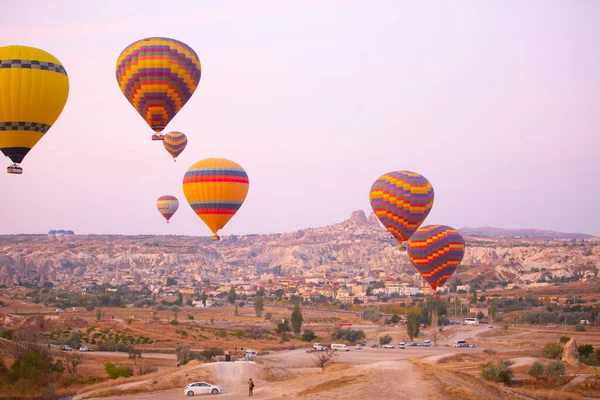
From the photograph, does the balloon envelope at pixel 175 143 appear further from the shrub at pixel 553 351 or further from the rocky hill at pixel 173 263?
the rocky hill at pixel 173 263

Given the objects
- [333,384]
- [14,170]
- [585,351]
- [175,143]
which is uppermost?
[175,143]

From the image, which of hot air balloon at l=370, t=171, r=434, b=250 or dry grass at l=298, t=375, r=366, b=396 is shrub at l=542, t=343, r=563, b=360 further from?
dry grass at l=298, t=375, r=366, b=396

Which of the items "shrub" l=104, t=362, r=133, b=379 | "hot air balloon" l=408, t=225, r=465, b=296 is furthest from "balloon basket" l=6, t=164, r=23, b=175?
"hot air balloon" l=408, t=225, r=465, b=296

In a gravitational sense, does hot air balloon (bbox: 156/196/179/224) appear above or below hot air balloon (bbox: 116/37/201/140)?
below

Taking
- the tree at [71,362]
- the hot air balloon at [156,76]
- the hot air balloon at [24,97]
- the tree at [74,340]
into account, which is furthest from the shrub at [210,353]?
the hot air balloon at [24,97]

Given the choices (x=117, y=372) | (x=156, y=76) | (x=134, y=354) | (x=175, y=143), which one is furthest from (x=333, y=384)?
(x=175, y=143)

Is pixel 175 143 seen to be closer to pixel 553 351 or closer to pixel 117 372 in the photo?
pixel 117 372
